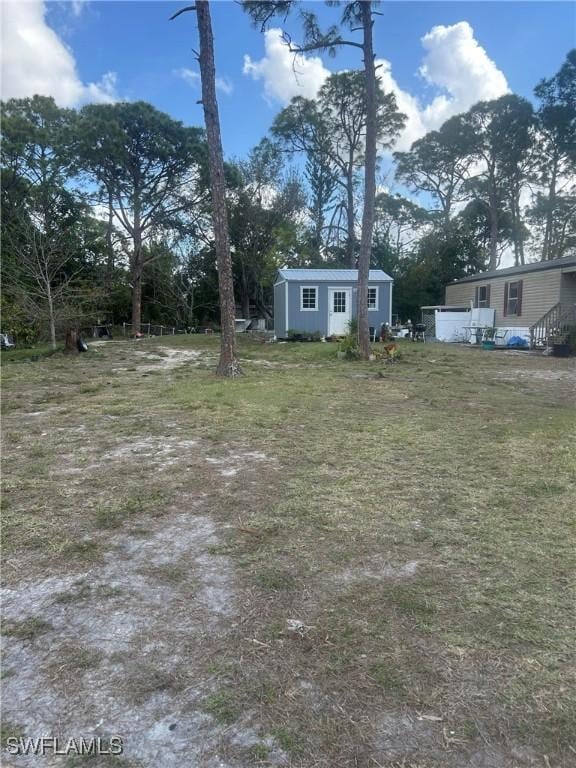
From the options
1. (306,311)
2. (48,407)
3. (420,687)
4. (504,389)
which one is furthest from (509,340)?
(420,687)

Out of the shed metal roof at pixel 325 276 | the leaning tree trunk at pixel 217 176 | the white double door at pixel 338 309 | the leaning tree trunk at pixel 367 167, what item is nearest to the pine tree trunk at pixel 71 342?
the leaning tree trunk at pixel 217 176

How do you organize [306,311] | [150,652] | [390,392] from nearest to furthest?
[150,652] < [390,392] < [306,311]

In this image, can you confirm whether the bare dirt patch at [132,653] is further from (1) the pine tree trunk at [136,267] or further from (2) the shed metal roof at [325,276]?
(1) the pine tree trunk at [136,267]

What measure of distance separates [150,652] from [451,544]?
1568 mm

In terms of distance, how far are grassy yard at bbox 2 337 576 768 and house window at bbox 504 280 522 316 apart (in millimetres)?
14375

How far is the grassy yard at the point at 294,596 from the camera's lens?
140 centimetres

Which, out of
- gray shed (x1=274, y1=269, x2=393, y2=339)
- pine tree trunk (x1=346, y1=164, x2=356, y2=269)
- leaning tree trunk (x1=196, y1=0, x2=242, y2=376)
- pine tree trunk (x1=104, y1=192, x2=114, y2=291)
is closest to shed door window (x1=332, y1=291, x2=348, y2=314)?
gray shed (x1=274, y1=269, x2=393, y2=339)

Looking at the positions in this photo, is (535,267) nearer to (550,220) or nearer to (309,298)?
(309,298)

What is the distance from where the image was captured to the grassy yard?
140 cm

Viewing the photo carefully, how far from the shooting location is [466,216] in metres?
29.3

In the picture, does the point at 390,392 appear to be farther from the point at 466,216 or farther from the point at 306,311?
the point at 466,216

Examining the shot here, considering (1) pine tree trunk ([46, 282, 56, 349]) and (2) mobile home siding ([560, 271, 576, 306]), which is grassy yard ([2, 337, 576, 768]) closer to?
(1) pine tree trunk ([46, 282, 56, 349])

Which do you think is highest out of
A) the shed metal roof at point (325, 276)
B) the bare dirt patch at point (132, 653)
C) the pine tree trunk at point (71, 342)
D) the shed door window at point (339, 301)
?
the shed metal roof at point (325, 276)

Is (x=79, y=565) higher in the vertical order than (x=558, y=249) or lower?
lower
